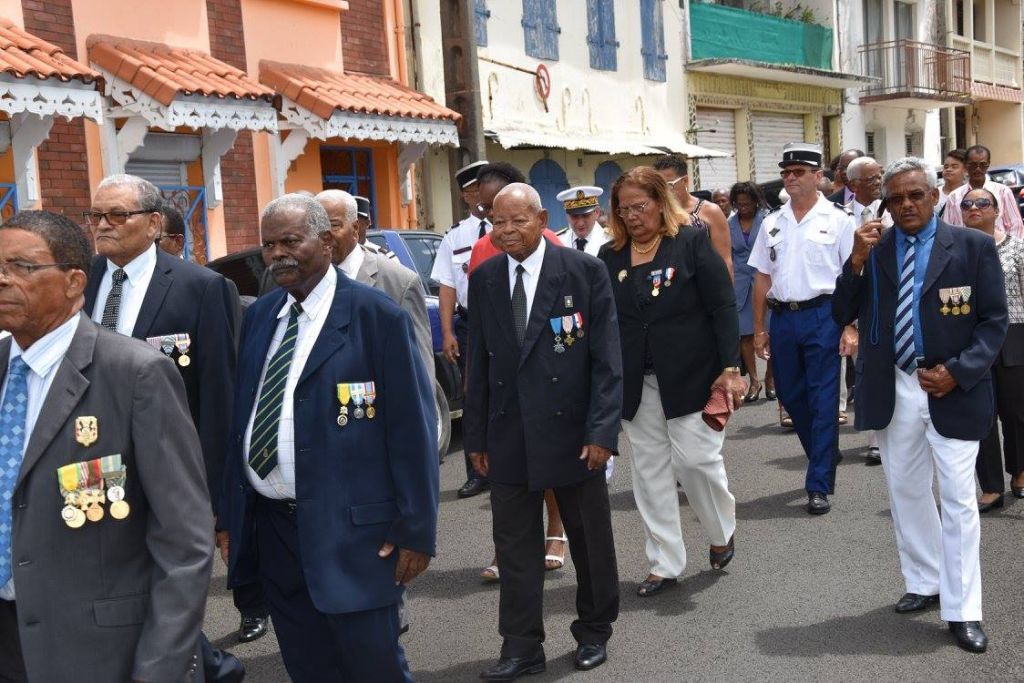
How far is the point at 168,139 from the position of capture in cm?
1343

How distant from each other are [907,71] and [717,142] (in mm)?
9300

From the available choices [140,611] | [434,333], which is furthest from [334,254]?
[434,333]

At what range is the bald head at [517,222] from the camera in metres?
5.11

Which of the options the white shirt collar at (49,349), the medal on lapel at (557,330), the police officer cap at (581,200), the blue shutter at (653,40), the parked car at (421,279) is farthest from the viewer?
the blue shutter at (653,40)

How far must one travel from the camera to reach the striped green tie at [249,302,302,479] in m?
3.74

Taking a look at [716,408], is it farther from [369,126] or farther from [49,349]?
[369,126]

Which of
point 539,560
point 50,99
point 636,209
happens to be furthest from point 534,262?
point 50,99

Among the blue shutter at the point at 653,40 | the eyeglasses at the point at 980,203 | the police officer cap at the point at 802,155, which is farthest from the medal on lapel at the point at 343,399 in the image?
the blue shutter at the point at 653,40

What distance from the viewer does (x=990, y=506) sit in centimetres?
727

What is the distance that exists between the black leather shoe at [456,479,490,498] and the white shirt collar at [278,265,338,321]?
4591 mm

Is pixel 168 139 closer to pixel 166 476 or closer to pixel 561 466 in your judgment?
pixel 561 466

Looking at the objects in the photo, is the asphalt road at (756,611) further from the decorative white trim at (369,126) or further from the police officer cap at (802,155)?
the decorative white trim at (369,126)

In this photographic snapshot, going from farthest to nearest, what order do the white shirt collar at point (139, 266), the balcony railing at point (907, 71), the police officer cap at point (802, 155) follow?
the balcony railing at point (907, 71), the police officer cap at point (802, 155), the white shirt collar at point (139, 266)

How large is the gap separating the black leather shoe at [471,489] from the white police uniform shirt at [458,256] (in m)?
1.24
